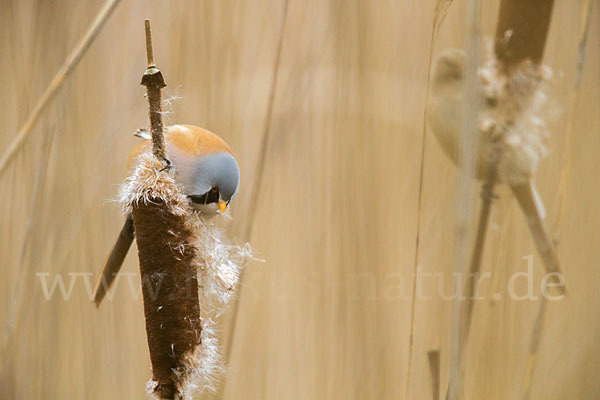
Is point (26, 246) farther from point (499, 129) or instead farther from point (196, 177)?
point (499, 129)

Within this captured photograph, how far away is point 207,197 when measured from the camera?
0.50m

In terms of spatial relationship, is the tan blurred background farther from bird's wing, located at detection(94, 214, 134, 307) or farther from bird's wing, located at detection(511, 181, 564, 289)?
bird's wing, located at detection(94, 214, 134, 307)

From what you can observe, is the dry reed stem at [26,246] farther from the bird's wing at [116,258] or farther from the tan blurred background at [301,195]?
the bird's wing at [116,258]

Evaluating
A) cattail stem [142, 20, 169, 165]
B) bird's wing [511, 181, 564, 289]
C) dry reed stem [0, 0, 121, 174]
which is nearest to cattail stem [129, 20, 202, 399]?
cattail stem [142, 20, 169, 165]

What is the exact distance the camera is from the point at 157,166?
0.36 metres

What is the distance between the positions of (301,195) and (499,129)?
32 centimetres

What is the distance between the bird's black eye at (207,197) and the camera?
0.48 m

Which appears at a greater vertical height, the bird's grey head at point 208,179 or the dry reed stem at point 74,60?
the dry reed stem at point 74,60

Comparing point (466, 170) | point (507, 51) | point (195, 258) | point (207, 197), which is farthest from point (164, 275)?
point (507, 51)

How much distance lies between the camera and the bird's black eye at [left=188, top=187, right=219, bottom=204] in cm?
48

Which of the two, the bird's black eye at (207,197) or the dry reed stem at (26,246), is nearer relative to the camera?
the bird's black eye at (207,197)

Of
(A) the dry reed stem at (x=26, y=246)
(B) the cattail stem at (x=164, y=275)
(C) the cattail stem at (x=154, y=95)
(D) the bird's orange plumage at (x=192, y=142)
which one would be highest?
(C) the cattail stem at (x=154, y=95)

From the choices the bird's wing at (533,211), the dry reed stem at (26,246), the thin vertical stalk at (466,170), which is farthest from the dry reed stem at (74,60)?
the bird's wing at (533,211)

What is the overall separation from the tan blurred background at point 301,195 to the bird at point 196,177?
0.64 feet
